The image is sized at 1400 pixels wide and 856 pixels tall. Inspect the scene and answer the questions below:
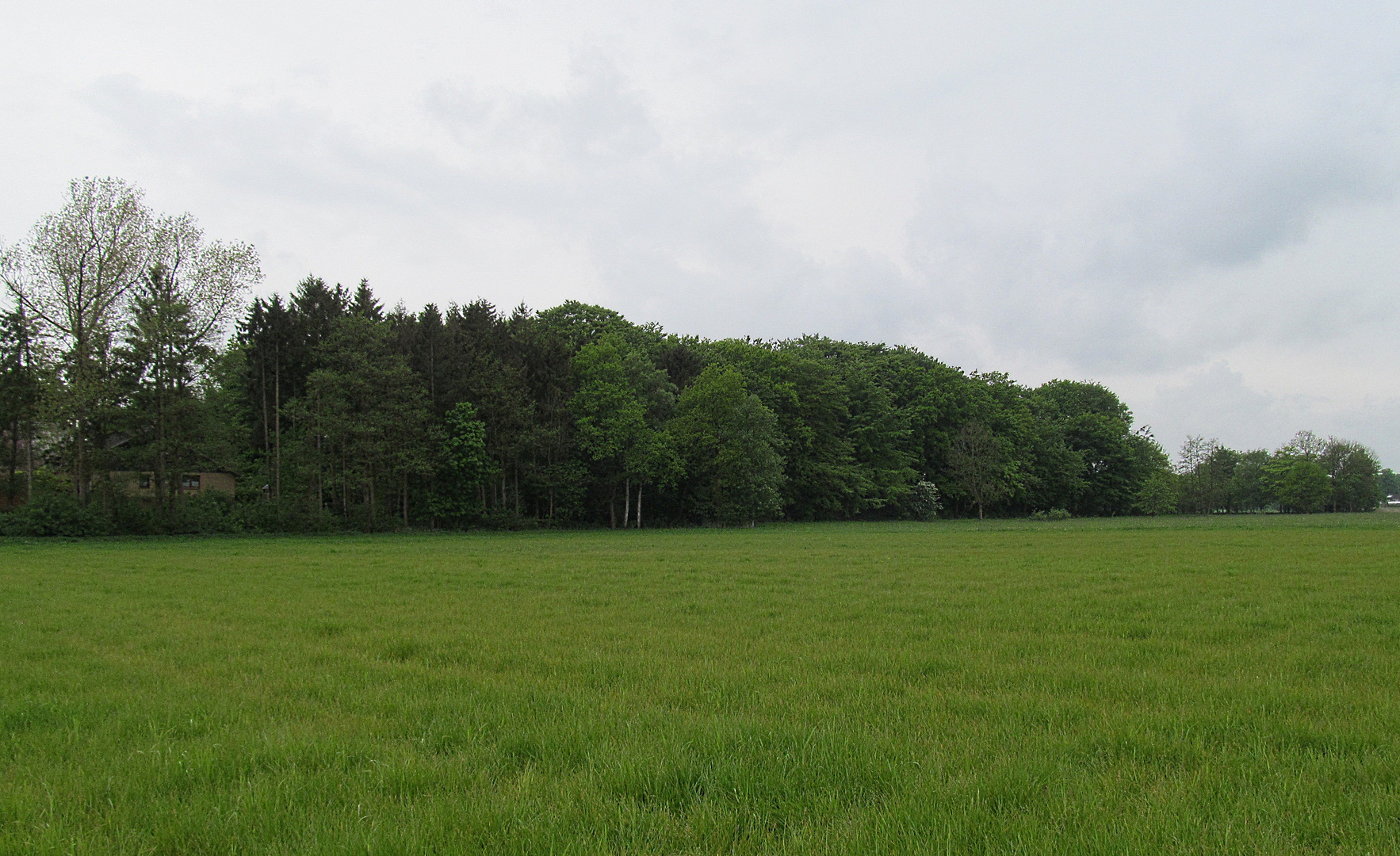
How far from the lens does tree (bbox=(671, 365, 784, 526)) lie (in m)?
55.8

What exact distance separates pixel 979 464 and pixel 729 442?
31.2 meters

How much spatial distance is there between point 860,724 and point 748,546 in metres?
25.5

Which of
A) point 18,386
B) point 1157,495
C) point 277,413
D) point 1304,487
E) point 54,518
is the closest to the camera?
point 54,518

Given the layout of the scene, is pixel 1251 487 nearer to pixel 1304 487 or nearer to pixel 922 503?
pixel 1304 487

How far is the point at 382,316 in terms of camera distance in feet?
192

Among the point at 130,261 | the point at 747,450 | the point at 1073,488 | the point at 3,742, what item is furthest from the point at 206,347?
the point at 1073,488

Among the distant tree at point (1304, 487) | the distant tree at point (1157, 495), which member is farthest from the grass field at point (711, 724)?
the distant tree at point (1304, 487)

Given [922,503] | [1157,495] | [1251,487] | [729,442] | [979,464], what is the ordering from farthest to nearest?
1. [1251,487]
2. [1157,495]
3. [922,503]
4. [979,464]
5. [729,442]

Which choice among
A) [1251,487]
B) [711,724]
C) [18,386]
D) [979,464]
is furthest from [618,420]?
[1251,487]

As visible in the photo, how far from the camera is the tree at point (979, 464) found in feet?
241

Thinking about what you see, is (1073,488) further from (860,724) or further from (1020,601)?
Answer: (860,724)

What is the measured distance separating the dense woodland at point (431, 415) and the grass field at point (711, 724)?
95.1ft

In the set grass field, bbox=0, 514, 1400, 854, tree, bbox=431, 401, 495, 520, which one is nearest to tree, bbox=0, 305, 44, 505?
tree, bbox=431, 401, 495, 520

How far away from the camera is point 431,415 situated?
4847 cm
